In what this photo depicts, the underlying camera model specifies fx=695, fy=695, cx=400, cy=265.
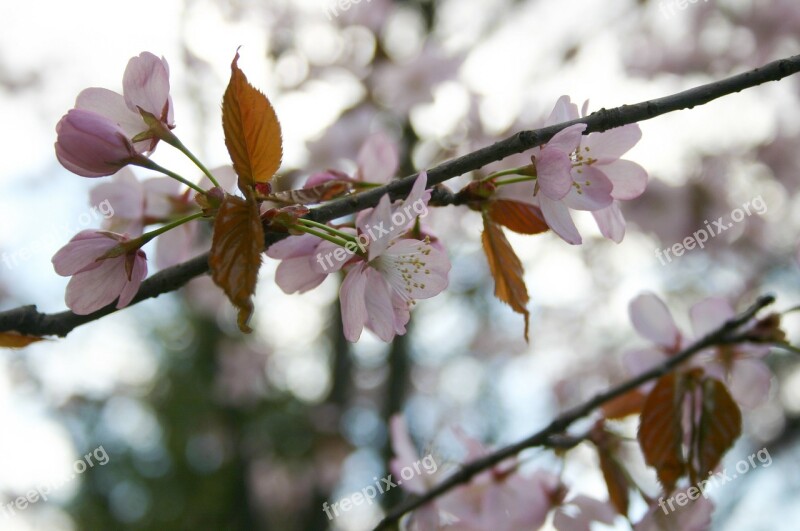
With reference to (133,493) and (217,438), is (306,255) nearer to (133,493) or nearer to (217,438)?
(217,438)

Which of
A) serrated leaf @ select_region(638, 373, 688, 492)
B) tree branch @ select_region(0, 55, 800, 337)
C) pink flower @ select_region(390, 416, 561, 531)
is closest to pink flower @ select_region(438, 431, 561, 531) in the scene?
pink flower @ select_region(390, 416, 561, 531)

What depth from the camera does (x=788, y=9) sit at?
8.68ft

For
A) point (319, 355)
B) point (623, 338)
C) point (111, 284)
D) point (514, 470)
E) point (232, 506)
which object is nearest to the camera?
point (111, 284)

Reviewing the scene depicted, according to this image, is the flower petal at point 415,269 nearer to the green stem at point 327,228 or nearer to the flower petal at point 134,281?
the green stem at point 327,228

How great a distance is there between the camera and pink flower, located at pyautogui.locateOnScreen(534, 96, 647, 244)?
49 cm

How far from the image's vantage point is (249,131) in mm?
464

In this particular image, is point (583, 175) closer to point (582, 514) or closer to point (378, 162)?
point (378, 162)

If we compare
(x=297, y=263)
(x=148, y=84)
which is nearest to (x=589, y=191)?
(x=297, y=263)

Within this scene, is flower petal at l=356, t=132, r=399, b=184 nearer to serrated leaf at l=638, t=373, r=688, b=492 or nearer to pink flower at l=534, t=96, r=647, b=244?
pink flower at l=534, t=96, r=647, b=244

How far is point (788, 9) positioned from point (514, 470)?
8.26 ft

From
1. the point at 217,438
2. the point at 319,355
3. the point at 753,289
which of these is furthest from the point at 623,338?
the point at 217,438

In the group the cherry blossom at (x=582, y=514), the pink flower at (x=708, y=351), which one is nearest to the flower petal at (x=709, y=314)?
the pink flower at (x=708, y=351)

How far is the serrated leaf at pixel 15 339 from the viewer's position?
525mm

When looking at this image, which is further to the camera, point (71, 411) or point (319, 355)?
point (71, 411)
